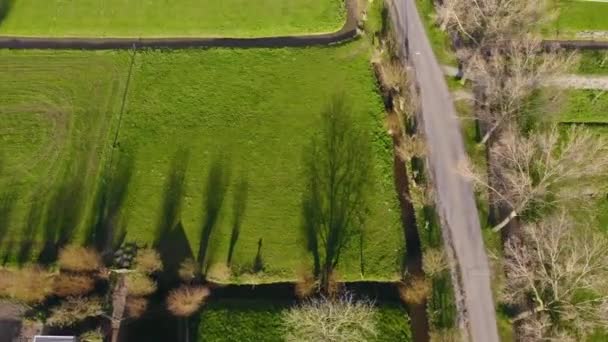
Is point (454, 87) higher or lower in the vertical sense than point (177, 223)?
higher

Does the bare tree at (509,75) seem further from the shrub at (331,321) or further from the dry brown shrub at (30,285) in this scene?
the dry brown shrub at (30,285)

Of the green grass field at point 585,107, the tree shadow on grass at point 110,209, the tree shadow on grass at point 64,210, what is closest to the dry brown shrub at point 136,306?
the tree shadow on grass at point 110,209

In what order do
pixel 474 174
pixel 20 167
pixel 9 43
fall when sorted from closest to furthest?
pixel 474 174 → pixel 20 167 → pixel 9 43

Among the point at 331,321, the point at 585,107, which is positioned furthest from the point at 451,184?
the point at 331,321

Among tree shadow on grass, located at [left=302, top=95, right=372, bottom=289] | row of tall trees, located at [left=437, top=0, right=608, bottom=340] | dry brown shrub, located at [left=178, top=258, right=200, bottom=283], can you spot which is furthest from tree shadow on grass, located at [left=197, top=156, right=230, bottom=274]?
row of tall trees, located at [left=437, top=0, right=608, bottom=340]

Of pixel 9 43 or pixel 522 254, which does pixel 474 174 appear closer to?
pixel 522 254

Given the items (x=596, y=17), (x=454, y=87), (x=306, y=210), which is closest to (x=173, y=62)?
(x=306, y=210)

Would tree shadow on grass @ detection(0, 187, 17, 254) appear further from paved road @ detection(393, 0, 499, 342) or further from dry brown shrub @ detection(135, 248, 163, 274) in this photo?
paved road @ detection(393, 0, 499, 342)
